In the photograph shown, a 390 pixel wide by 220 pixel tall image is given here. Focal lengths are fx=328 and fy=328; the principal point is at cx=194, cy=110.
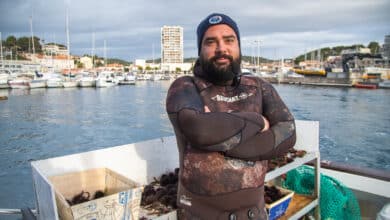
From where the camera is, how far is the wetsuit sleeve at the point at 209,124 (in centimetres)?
168

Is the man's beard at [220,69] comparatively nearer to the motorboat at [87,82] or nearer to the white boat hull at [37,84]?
the white boat hull at [37,84]

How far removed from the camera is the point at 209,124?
5.52 ft

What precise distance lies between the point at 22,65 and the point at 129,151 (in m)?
87.2

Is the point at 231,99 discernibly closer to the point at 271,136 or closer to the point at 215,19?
the point at 271,136

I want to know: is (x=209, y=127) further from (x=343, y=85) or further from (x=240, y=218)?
(x=343, y=85)

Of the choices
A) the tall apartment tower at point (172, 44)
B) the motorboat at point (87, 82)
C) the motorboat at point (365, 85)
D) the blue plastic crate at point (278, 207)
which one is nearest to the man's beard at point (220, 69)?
the blue plastic crate at point (278, 207)

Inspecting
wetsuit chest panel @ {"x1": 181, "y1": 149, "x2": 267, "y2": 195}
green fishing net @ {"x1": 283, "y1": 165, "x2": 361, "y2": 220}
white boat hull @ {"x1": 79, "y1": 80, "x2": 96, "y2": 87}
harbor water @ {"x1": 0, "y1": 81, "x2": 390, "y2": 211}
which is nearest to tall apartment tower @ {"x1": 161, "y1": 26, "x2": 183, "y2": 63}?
white boat hull @ {"x1": 79, "y1": 80, "x2": 96, "y2": 87}

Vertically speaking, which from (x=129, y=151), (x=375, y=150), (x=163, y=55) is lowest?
(x=375, y=150)

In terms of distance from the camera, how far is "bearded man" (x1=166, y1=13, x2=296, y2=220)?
1.71 m

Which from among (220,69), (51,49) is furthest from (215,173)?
(51,49)

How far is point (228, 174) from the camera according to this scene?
69.7 inches

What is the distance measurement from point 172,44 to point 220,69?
141590mm

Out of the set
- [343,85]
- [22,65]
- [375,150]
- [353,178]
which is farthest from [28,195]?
[22,65]

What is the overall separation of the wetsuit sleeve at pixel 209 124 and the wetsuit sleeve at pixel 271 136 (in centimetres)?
5
